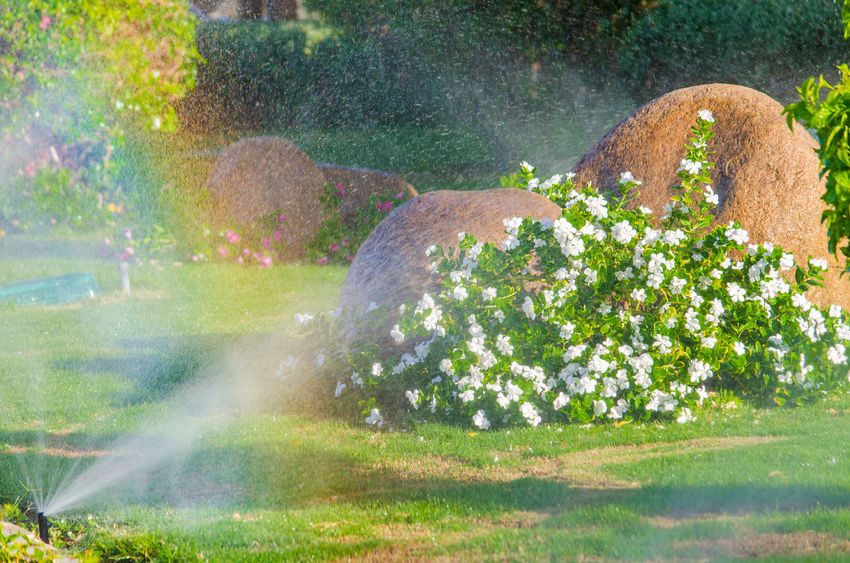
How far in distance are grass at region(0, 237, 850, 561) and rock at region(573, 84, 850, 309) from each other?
145 centimetres

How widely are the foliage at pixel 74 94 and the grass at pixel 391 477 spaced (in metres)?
4.95

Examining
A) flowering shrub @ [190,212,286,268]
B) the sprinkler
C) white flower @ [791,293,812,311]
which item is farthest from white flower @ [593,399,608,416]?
flowering shrub @ [190,212,286,268]

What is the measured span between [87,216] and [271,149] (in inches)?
105

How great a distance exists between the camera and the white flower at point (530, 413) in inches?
215

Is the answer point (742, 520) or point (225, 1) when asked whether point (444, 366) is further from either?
point (225, 1)

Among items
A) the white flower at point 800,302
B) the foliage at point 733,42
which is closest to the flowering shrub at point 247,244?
the white flower at point 800,302

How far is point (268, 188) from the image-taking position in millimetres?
11281


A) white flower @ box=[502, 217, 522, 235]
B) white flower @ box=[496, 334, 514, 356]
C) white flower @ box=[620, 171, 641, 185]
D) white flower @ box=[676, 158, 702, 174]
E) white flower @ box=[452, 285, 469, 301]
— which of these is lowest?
white flower @ box=[496, 334, 514, 356]

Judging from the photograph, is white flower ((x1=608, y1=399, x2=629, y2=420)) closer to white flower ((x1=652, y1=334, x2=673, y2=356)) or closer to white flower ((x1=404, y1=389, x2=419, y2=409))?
white flower ((x1=652, y1=334, x2=673, y2=356))

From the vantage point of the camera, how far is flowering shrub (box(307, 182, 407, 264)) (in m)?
11.2

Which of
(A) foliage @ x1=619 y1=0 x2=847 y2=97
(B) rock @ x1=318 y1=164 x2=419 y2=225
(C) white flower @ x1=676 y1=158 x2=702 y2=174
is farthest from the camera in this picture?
(A) foliage @ x1=619 y1=0 x2=847 y2=97

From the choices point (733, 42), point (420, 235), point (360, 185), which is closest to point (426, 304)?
point (420, 235)

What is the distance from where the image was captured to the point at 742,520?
13.0 ft

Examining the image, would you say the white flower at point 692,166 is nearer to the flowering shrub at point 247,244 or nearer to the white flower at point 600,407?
the white flower at point 600,407
